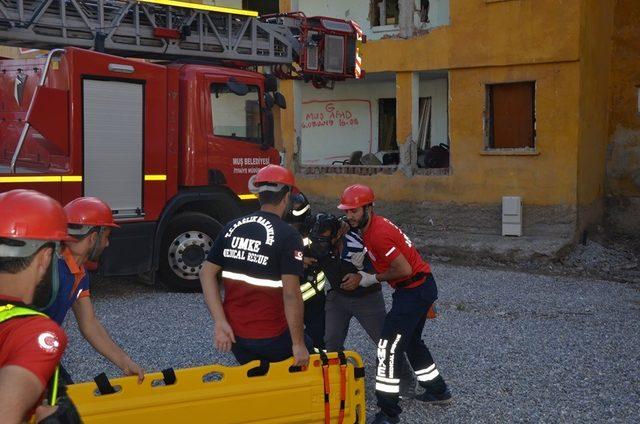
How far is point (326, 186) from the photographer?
1527 centimetres

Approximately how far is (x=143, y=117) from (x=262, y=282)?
17.6 feet

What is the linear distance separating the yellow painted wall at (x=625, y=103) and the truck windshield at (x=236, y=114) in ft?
27.4

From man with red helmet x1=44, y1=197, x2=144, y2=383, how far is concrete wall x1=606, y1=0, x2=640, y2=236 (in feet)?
41.9

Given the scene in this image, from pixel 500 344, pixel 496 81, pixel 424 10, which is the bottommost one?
pixel 500 344

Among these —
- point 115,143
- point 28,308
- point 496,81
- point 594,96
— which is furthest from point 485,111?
point 28,308

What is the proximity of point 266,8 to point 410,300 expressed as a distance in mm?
14586

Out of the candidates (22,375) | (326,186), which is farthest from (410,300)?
(326,186)

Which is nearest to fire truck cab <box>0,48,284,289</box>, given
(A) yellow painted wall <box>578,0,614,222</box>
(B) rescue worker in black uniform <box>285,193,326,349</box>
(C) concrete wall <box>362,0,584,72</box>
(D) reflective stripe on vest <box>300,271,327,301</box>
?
(B) rescue worker in black uniform <box>285,193,326,349</box>

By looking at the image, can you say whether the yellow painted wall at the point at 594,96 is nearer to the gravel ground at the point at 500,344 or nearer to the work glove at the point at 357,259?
the gravel ground at the point at 500,344

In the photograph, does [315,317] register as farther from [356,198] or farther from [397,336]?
[356,198]

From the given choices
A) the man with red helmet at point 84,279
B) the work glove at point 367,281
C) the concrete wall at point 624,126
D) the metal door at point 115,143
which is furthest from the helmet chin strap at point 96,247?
the concrete wall at point 624,126

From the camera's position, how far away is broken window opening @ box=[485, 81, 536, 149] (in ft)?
44.0

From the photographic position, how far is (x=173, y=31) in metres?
9.18

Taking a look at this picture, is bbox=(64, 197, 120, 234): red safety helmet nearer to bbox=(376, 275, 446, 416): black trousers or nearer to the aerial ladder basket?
the aerial ladder basket
